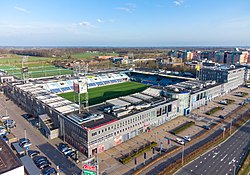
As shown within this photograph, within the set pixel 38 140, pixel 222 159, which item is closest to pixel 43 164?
pixel 38 140

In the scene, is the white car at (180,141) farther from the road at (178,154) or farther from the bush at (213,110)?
the bush at (213,110)

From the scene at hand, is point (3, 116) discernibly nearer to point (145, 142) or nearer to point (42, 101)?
point (42, 101)

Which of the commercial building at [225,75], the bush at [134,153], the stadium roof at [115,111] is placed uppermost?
the commercial building at [225,75]

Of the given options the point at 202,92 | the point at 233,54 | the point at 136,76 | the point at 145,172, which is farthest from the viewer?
the point at 233,54

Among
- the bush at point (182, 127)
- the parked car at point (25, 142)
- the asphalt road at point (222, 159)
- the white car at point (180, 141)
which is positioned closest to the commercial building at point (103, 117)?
the parked car at point (25, 142)

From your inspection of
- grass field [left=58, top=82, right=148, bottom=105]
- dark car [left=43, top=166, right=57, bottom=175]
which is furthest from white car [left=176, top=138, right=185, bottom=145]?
grass field [left=58, top=82, right=148, bottom=105]

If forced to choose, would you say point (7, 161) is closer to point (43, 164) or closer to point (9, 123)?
point (43, 164)

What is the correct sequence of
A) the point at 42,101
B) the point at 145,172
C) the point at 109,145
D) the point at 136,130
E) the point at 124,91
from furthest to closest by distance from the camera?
the point at 124,91 < the point at 42,101 < the point at 136,130 < the point at 109,145 < the point at 145,172

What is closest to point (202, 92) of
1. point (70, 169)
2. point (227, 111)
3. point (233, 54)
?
point (227, 111)
